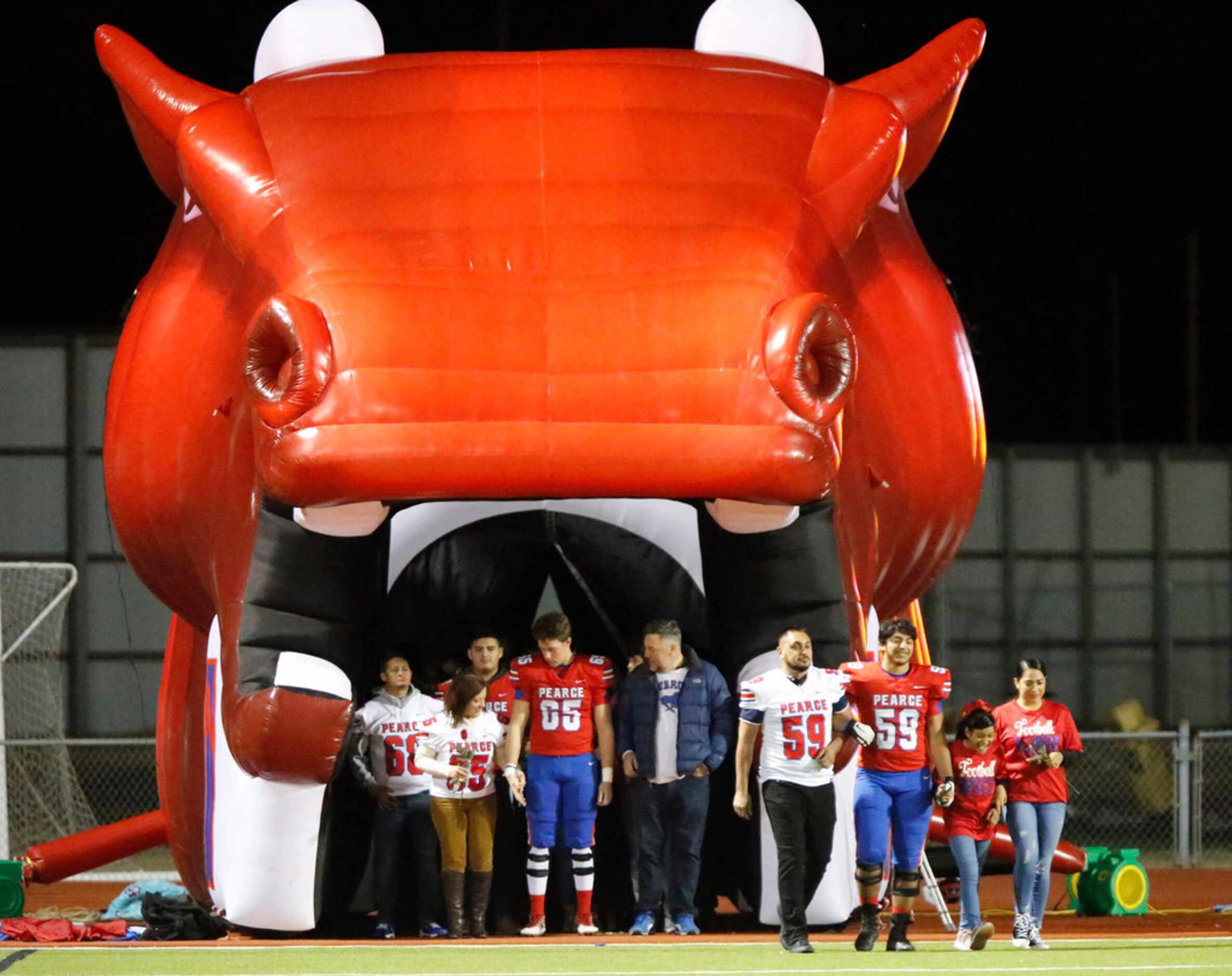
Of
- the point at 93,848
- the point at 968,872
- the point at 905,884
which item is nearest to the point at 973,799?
the point at 968,872

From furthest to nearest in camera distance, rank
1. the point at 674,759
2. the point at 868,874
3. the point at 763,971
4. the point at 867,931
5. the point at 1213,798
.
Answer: the point at 1213,798
the point at 674,759
the point at 868,874
the point at 867,931
the point at 763,971

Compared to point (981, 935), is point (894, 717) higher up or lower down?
higher up

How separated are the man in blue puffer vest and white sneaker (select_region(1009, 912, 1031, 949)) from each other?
1181 mm

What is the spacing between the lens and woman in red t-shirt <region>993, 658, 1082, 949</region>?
25.2 ft

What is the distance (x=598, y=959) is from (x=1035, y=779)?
1922mm

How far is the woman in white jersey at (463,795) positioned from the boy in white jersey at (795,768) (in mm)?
1277

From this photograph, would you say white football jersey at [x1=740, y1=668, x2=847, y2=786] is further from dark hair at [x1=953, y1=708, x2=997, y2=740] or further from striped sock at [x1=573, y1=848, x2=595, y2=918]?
striped sock at [x1=573, y1=848, x2=595, y2=918]

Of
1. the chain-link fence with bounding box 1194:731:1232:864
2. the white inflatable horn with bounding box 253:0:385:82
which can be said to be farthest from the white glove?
the chain-link fence with bounding box 1194:731:1232:864

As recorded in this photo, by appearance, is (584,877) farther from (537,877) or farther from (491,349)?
(491,349)

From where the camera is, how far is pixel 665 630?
7613 mm

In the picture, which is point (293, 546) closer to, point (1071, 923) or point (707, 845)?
point (707, 845)

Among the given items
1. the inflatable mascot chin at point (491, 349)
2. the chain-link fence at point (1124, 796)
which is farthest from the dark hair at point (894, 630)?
the chain-link fence at point (1124, 796)

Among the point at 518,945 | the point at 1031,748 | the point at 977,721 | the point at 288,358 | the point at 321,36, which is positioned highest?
the point at 321,36

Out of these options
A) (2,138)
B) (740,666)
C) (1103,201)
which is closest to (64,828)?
(2,138)
